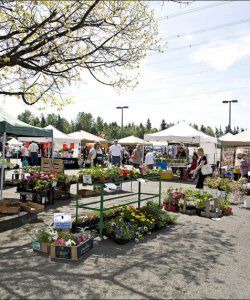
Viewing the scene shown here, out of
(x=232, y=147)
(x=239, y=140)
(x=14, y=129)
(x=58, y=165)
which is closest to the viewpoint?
(x=14, y=129)

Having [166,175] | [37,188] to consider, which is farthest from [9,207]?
[166,175]

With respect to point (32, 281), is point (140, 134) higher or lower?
higher

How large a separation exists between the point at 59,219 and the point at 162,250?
70.5 inches

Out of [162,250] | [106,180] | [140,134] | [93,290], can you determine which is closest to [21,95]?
[106,180]

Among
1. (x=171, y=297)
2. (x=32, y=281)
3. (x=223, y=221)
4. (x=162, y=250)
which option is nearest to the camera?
(x=171, y=297)

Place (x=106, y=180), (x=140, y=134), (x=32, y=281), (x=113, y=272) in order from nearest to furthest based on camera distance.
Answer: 1. (x=32, y=281)
2. (x=113, y=272)
3. (x=106, y=180)
4. (x=140, y=134)

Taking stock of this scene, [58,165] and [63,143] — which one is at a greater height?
[63,143]

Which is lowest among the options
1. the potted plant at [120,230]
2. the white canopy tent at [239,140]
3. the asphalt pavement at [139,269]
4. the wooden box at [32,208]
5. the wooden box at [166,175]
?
the asphalt pavement at [139,269]

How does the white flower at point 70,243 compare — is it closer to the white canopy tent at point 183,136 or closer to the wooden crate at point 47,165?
the wooden crate at point 47,165

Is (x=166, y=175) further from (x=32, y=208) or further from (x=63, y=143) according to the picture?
(x=63, y=143)

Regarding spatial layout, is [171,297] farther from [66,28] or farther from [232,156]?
[232,156]

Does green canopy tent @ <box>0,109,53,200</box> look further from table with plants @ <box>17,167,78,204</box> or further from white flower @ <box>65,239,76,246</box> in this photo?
white flower @ <box>65,239,76,246</box>

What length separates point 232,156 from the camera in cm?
2088

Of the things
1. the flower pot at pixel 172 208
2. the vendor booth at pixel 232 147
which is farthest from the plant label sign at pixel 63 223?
the vendor booth at pixel 232 147
